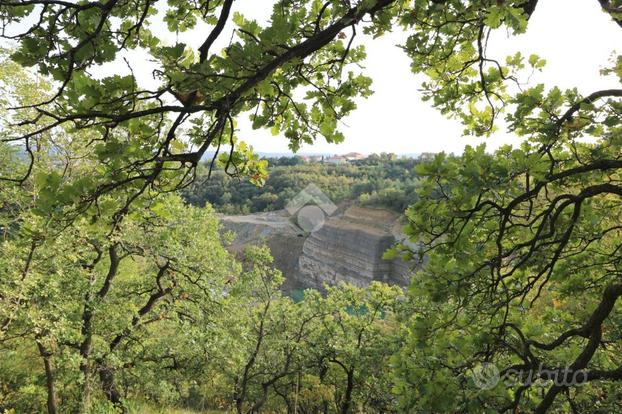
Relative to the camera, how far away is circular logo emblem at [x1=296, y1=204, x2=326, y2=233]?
54938 millimetres

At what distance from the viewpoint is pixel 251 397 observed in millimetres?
15258

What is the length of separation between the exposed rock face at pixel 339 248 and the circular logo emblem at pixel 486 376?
125ft

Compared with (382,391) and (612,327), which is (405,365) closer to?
(612,327)

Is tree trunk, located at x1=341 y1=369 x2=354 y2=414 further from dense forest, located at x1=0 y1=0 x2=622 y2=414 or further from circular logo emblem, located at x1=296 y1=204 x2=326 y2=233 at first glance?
circular logo emblem, located at x1=296 y1=204 x2=326 y2=233

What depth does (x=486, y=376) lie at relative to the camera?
90.0 inches

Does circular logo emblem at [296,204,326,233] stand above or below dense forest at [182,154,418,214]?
below

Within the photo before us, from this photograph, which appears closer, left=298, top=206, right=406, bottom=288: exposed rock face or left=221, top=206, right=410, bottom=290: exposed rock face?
left=298, top=206, right=406, bottom=288: exposed rock face

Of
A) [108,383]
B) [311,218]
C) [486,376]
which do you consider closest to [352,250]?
[311,218]

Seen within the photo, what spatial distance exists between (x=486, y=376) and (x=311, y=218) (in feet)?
183

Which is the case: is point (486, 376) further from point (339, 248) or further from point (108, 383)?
point (339, 248)

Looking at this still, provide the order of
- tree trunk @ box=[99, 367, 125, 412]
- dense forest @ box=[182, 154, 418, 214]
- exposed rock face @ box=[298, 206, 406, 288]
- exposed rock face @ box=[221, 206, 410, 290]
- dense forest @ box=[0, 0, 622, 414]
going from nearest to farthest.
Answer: dense forest @ box=[0, 0, 622, 414] < tree trunk @ box=[99, 367, 125, 412] < exposed rock face @ box=[298, 206, 406, 288] < exposed rock face @ box=[221, 206, 410, 290] < dense forest @ box=[182, 154, 418, 214]

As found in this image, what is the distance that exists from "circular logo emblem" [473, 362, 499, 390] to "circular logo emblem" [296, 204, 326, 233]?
51.1 m

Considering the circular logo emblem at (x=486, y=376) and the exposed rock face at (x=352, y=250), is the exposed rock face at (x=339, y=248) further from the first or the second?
the circular logo emblem at (x=486, y=376)

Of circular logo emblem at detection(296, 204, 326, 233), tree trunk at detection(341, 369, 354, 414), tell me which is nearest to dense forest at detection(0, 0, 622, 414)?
tree trunk at detection(341, 369, 354, 414)
